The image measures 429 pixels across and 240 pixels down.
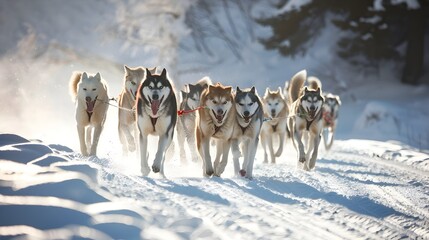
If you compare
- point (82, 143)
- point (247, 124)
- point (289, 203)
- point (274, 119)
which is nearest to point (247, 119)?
point (247, 124)

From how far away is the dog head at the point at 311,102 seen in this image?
7.96 m

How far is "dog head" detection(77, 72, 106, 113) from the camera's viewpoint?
288 inches

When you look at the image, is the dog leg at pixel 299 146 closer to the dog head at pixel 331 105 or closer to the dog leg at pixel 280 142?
the dog leg at pixel 280 142

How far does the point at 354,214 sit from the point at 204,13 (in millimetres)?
28495

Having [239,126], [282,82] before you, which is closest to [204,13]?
[282,82]

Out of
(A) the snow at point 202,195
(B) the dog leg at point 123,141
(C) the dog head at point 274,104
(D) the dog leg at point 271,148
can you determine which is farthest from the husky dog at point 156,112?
(D) the dog leg at point 271,148

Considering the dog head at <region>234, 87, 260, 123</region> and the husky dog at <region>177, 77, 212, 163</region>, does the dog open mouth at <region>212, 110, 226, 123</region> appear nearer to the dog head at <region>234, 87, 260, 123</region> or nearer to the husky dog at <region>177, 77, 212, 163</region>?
the dog head at <region>234, 87, 260, 123</region>

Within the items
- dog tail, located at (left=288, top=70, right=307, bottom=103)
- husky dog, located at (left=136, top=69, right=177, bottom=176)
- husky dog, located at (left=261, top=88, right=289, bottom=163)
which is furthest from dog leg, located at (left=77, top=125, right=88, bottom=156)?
dog tail, located at (left=288, top=70, right=307, bottom=103)

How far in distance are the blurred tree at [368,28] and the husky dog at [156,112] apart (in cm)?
1555

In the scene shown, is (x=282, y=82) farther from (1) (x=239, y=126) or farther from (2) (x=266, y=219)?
(2) (x=266, y=219)

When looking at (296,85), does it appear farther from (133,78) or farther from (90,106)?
(90,106)

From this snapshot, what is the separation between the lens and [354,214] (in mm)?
4867

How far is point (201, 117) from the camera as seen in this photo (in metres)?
6.47

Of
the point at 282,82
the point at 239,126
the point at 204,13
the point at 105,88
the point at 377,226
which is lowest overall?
the point at 377,226
